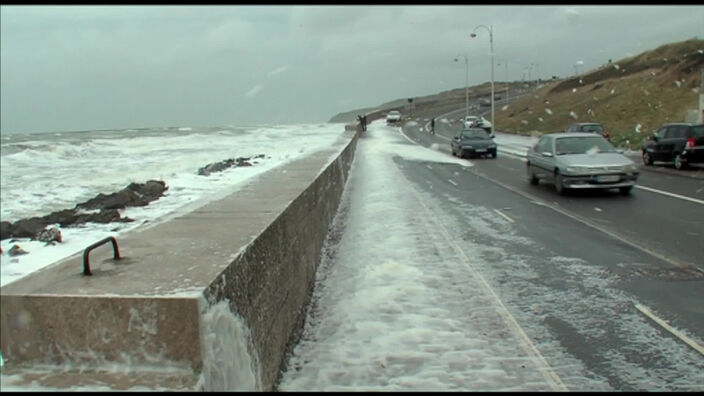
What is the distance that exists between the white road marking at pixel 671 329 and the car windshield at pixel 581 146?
11135mm

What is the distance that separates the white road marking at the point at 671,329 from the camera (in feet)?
16.8

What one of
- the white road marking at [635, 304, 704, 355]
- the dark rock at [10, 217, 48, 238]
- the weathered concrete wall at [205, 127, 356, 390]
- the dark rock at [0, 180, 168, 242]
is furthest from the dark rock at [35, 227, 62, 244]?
the white road marking at [635, 304, 704, 355]

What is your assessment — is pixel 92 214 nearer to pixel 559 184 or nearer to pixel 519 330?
pixel 559 184

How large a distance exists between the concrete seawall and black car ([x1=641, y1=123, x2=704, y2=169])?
21118 mm

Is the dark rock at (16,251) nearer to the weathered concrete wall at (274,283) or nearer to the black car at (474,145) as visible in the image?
the weathered concrete wall at (274,283)

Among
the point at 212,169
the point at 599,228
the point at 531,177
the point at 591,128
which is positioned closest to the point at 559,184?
the point at 531,177

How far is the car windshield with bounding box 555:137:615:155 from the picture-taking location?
54.5 feet

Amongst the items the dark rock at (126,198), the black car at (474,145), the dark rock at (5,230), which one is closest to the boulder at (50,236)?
the dark rock at (5,230)

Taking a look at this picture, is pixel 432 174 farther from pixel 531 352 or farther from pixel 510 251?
pixel 531 352

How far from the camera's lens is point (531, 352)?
16.7 ft

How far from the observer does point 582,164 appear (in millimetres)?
15539

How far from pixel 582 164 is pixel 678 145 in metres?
8.94

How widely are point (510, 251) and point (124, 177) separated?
26.8 metres

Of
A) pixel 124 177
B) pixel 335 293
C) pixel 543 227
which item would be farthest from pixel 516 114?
pixel 335 293
